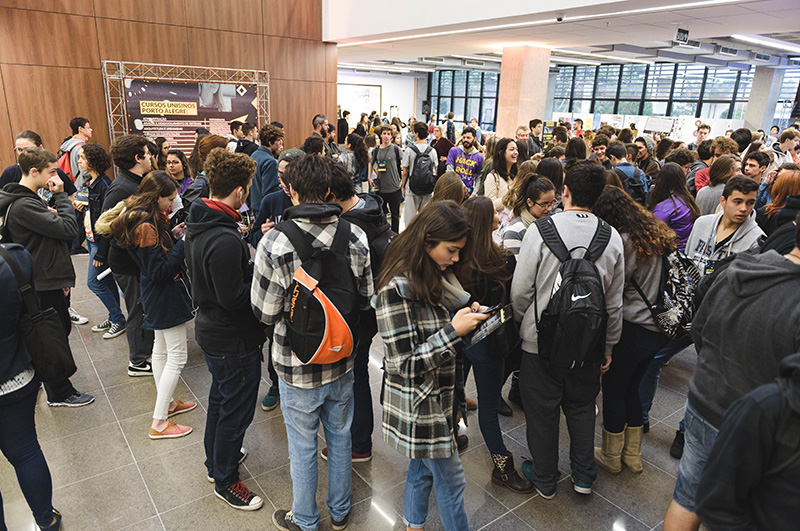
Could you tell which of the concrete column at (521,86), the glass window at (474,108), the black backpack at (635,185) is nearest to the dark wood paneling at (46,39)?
the black backpack at (635,185)

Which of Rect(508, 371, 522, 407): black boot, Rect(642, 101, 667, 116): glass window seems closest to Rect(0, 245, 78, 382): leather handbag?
Rect(508, 371, 522, 407): black boot

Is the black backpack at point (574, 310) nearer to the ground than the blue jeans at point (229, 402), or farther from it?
farther from it

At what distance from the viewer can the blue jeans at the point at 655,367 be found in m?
2.77

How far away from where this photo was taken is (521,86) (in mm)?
10586

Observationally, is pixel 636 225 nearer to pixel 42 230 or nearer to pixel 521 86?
pixel 42 230

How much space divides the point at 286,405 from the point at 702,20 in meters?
7.71

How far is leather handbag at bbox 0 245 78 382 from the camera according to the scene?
6.27ft

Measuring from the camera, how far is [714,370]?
1598 millimetres

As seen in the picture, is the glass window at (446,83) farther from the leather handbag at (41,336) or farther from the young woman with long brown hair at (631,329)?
the leather handbag at (41,336)

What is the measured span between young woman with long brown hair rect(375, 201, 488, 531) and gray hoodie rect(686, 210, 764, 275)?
1.95 meters

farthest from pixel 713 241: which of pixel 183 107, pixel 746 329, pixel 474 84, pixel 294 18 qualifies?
pixel 474 84

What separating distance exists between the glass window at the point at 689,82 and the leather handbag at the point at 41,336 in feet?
64.0

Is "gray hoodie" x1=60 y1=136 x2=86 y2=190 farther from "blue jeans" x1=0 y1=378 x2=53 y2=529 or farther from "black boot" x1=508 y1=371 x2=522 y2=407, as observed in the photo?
"black boot" x1=508 y1=371 x2=522 y2=407

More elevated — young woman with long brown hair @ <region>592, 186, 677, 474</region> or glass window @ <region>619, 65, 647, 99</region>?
glass window @ <region>619, 65, 647, 99</region>
